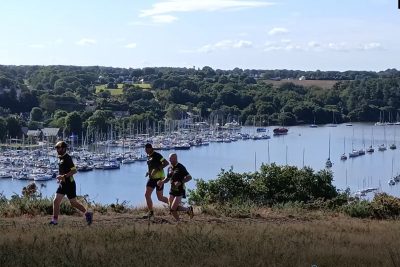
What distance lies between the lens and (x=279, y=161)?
83875 millimetres

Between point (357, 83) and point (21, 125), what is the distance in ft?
314

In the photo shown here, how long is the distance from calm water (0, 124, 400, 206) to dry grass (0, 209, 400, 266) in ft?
118

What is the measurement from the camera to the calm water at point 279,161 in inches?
2532

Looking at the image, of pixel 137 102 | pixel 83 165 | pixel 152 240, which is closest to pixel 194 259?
pixel 152 240

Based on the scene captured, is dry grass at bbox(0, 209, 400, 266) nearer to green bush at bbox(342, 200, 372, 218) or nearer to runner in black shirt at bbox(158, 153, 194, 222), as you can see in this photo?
runner in black shirt at bbox(158, 153, 194, 222)

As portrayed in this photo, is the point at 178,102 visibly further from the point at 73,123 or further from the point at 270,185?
the point at 270,185

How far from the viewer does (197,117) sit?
133m

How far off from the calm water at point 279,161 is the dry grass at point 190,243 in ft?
118

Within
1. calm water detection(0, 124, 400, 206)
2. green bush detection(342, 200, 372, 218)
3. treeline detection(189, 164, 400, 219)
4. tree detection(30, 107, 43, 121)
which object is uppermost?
green bush detection(342, 200, 372, 218)

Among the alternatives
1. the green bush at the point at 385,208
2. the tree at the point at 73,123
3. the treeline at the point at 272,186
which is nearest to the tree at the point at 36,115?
the tree at the point at 73,123

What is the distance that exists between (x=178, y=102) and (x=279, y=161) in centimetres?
6134

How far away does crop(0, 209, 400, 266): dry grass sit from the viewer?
7371mm

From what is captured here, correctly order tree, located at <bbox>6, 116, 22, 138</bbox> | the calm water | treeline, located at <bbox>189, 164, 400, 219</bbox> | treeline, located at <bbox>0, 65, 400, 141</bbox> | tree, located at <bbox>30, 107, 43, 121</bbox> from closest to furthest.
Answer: treeline, located at <bbox>189, 164, 400, 219</bbox>
the calm water
tree, located at <bbox>6, 116, 22, 138</bbox>
tree, located at <bbox>30, 107, 43, 121</bbox>
treeline, located at <bbox>0, 65, 400, 141</bbox>

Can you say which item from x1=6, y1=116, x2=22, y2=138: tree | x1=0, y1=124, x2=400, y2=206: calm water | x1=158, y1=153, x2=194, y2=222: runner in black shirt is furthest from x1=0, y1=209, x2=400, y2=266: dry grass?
x1=6, y1=116, x2=22, y2=138: tree
